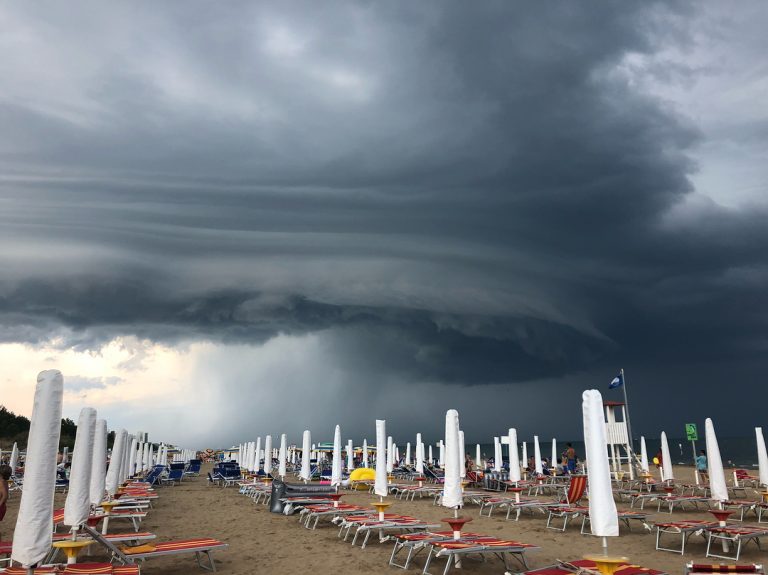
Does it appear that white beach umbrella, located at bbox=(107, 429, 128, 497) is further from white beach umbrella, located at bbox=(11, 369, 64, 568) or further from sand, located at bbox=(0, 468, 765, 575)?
white beach umbrella, located at bbox=(11, 369, 64, 568)

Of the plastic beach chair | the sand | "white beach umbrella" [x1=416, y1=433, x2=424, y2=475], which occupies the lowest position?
the sand

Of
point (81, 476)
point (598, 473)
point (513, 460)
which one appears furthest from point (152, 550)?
point (513, 460)

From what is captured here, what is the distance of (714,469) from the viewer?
11406 mm

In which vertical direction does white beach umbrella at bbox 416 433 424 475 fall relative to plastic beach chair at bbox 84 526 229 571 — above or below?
above

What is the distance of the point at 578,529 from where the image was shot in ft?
41.8

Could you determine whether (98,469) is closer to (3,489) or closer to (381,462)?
(3,489)

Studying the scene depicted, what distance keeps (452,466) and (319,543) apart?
361 cm

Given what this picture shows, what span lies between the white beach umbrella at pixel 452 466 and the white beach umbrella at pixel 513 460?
8.81 m

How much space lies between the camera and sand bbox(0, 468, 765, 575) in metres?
8.77

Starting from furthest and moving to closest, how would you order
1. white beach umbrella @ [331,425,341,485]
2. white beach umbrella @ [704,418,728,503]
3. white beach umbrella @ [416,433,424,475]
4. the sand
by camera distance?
white beach umbrella @ [416,433,424,475]
white beach umbrella @ [331,425,341,485]
white beach umbrella @ [704,418,728,503]
the sand

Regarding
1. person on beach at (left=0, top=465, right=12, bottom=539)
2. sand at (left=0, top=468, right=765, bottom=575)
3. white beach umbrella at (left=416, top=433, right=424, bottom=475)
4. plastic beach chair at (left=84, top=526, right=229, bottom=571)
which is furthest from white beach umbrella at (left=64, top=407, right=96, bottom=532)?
white beach umbrella at (left=416, top=433, right=424, bottom=475)

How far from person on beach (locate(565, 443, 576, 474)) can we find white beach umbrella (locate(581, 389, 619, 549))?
53.2 feet

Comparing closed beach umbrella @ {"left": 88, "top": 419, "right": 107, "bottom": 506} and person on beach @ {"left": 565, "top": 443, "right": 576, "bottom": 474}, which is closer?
closed beach umbrella @ {"left": 88, "top": 419, "right": 107, "bottom": 506}

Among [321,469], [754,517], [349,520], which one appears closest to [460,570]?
[349,520]
